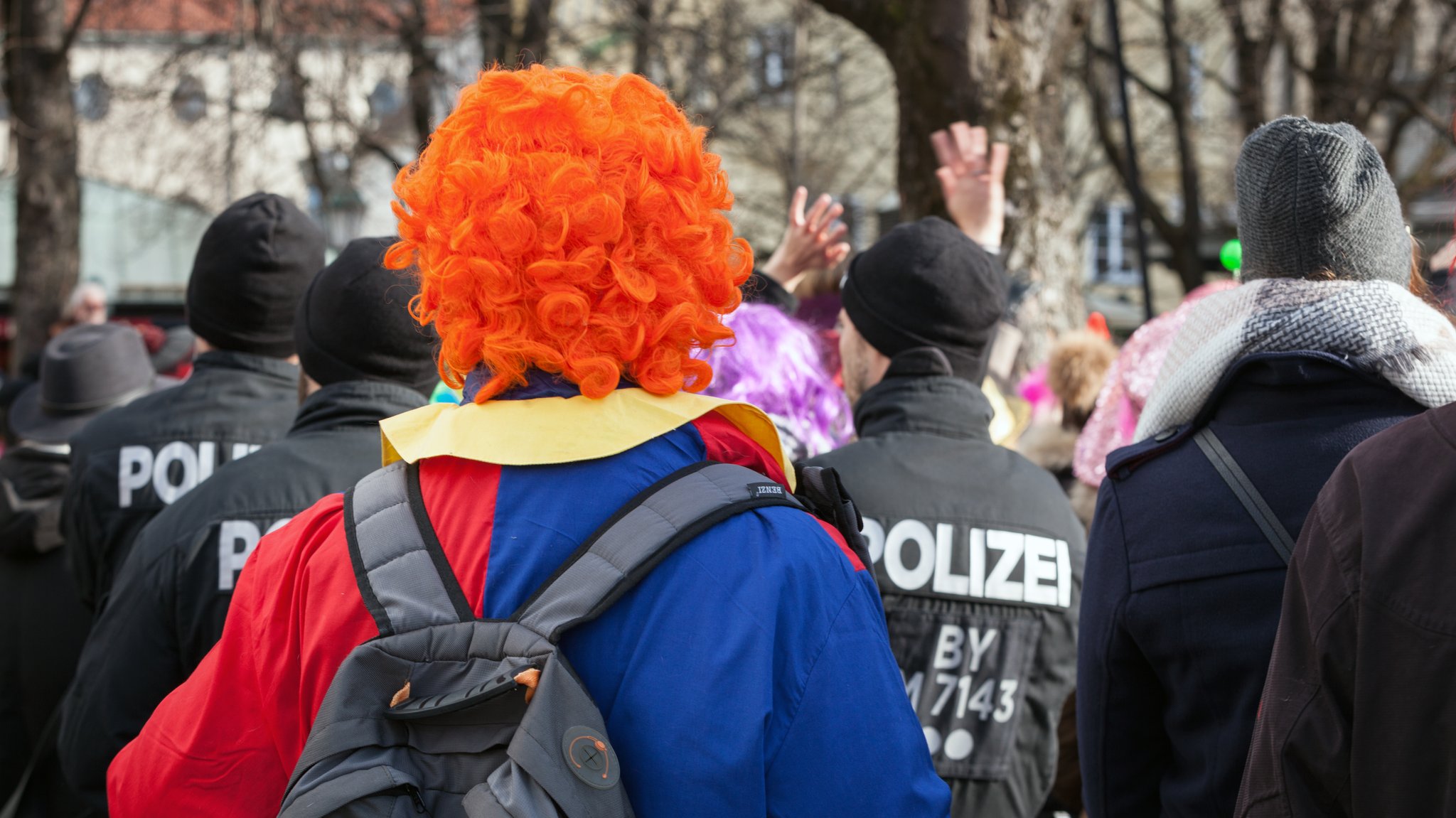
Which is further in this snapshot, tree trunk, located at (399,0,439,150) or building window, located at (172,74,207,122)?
tree trunk, located at (399,0,439,150)

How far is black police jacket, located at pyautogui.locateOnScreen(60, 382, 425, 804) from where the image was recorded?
7.66ft

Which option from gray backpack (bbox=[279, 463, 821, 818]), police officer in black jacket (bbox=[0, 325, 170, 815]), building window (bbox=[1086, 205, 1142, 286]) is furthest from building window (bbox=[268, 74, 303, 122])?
building window (bbox=[1086, 205, 1142, 286])

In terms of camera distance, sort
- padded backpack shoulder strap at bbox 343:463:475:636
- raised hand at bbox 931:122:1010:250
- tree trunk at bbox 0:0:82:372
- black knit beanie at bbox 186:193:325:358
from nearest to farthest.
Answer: padded backpack shoulder strap at bbox 343:463:475:636
black knit beanie at bbox 186:193:325:358
raised hand at bbox 931:122:1010:250
tree trunk at bbox 0:0:82:372

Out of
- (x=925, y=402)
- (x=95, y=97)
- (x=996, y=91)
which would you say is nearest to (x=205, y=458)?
(x=925, y=402)

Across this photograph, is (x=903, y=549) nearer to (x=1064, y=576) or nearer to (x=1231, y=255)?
(x=1064, y=576)

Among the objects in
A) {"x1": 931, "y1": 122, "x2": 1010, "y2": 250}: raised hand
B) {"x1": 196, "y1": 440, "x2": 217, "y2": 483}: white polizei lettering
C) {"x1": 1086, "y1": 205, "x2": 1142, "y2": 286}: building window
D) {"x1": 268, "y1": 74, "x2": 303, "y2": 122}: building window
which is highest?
{"x1": 268, "y1": 74, "x2": 303, "y2": 122}: building window

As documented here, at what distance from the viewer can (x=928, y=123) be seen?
4.94m

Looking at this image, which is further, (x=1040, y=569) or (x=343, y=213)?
(x=343, y=213)

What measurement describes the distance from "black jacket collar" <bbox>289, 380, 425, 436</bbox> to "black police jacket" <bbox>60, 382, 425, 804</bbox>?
15 mm

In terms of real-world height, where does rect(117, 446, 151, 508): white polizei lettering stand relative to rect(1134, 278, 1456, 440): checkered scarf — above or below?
below

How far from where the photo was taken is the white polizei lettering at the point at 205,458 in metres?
2.98

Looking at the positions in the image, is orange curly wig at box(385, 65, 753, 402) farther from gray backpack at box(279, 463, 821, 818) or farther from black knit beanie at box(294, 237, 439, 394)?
black knit beanie at box(294, 237, 439, 394)

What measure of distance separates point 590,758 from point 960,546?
1530 millimetres

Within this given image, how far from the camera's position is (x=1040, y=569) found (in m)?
2.72
